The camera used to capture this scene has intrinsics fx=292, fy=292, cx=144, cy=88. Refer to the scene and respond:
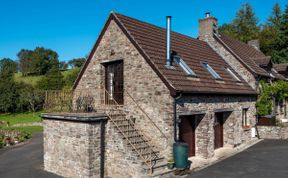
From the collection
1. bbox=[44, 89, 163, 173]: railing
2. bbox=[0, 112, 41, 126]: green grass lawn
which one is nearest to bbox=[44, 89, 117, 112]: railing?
bbox=[44, 89, 163, 173]: railing

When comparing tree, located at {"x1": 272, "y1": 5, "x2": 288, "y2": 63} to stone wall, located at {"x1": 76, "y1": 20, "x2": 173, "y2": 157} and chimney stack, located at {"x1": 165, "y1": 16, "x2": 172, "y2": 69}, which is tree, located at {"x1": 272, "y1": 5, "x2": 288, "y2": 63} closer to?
chimney stack, located at {"x1": 165, "y1": 16, "x2": 172, "y2": 69}

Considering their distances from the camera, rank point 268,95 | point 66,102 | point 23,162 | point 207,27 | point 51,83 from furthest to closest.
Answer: point 51,83 < point 207,27 < point 268,95 < point 23,162 < point 66,102

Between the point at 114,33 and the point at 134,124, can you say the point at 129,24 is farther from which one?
the point at 134,124

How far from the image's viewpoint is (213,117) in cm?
1562

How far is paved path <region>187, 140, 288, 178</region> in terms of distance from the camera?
11945 mm

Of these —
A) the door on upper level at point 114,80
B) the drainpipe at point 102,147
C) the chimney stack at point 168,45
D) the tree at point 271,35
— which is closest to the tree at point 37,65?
the tree at point 271,35

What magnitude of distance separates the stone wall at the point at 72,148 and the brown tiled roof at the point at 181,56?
13.0ft

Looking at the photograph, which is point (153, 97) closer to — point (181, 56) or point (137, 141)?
point (137, 141)

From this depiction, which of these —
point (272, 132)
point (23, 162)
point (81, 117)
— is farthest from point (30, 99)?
point (81, 117)

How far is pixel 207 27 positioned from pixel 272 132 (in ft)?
31.8

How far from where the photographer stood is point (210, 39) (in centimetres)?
2389

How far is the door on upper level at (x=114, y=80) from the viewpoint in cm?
1556

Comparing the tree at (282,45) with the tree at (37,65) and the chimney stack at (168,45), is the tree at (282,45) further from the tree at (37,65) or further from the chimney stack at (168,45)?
the tree at (37,65)

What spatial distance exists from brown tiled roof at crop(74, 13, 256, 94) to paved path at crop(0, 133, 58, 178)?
6447mm
